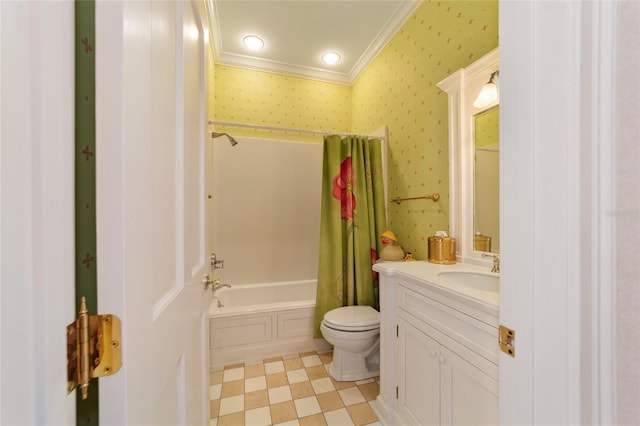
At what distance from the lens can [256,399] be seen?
1630 millimetres

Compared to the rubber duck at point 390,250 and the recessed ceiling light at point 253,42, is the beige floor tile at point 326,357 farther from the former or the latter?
the recessed ceiling light at point 253,42

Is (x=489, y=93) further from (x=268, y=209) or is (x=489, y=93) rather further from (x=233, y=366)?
(x=233, y=366)

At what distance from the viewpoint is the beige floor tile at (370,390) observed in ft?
5.43

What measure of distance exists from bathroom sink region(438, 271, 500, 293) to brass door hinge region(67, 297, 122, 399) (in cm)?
122

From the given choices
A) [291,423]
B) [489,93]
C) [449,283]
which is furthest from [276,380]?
[489,93]

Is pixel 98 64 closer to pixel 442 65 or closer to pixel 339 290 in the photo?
pixel 442 65

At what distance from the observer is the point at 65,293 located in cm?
33

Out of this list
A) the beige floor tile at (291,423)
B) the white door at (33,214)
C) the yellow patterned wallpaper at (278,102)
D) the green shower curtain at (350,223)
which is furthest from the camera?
the yellow patterned wallpaper at (278,102)

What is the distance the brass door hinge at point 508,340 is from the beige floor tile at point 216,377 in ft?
6.16

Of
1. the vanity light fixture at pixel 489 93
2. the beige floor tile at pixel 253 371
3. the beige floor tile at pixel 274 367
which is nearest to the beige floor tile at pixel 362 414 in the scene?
the beige floor tile at pixel 274 367

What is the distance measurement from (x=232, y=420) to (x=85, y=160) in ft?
5.50

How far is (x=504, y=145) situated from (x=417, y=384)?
1.19 m

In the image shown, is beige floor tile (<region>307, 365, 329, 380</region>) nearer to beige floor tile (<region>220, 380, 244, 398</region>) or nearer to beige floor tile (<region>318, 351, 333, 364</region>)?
beige floor tile (<region>318, 351, 333, 364</region>)

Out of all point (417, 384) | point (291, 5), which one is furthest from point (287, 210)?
point (417, 384)
